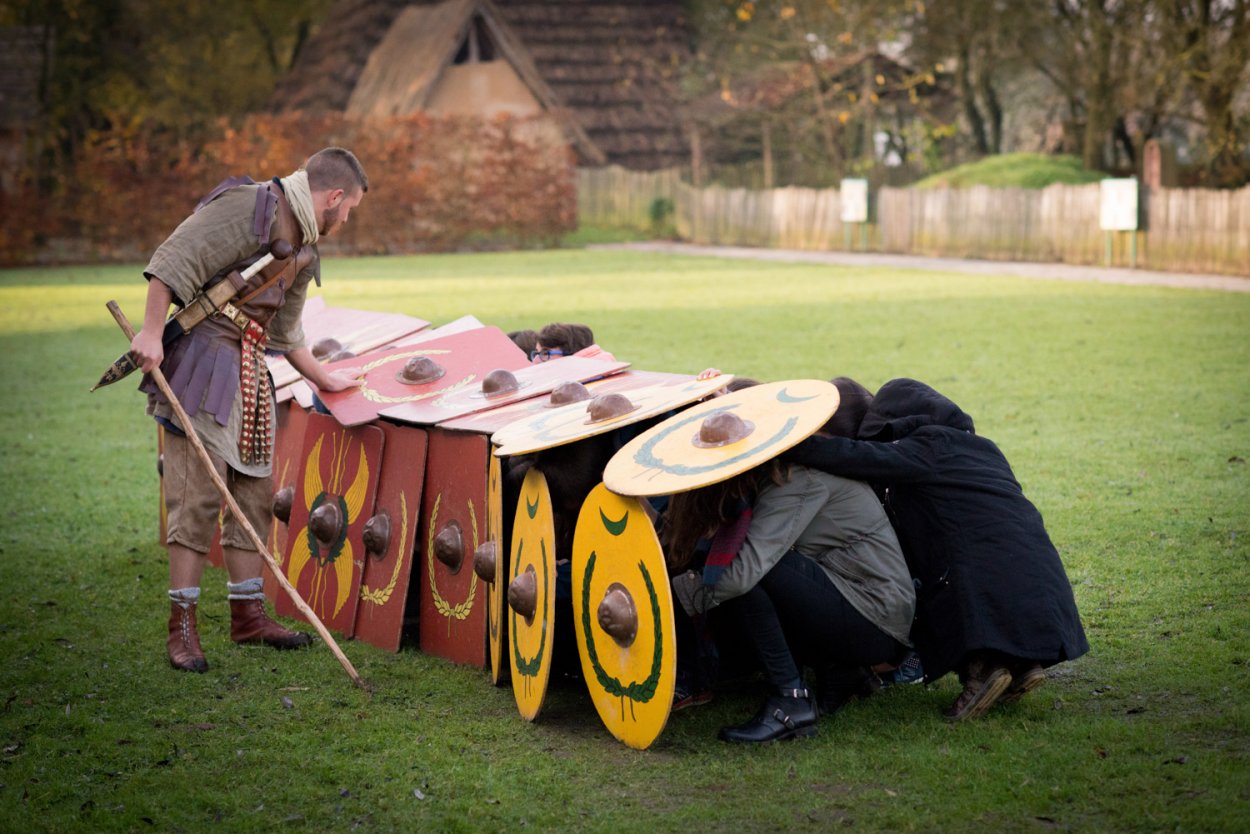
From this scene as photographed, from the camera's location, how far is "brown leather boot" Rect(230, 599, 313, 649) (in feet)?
16.0

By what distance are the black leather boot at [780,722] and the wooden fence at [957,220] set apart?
54.8ft

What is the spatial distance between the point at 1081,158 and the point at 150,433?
70.4ft

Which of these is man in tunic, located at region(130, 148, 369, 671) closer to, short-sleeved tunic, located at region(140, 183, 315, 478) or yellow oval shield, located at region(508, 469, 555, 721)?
short-sleeved tunic, located at region(140, 183, 315, 478)

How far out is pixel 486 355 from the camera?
529cm

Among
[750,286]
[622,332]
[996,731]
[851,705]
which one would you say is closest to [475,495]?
[851,705]

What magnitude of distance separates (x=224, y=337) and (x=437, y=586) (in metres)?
1.07

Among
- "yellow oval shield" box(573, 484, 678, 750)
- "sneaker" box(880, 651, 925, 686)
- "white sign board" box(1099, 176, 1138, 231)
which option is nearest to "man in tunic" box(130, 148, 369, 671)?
"yellow oval shield" box(573, 484, 678, 750)

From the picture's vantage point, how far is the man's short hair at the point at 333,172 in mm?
4688

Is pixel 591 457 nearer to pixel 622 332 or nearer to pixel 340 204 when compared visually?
pixel 340 204

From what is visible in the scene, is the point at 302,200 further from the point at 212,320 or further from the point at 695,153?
the point at 695,153

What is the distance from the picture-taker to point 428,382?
16.8 feet

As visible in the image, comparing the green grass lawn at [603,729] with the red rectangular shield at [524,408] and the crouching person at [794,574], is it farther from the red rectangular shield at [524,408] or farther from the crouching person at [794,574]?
the red rectangular shield at [524,408]

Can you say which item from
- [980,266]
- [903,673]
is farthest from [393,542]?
[980,266]

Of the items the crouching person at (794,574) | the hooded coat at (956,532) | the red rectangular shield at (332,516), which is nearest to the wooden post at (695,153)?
the red rectangular shield at (332,516)
